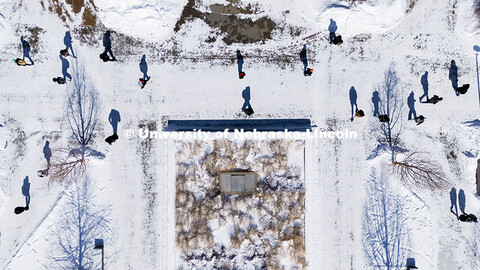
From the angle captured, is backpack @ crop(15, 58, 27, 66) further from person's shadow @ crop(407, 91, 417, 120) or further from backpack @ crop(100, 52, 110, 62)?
person's shadow @ crop(407, 91, 417, 120)

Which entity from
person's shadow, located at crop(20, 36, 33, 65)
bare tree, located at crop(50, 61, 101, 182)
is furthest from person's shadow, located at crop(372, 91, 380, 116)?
person's shadow, located at crop(20, 36, 33, 65)

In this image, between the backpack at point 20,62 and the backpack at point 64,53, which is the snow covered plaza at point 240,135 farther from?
the backpack at point 64,53

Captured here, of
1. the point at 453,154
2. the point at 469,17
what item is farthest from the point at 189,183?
the point at 469,17

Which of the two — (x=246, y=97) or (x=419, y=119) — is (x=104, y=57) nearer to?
(x=246, y=97)

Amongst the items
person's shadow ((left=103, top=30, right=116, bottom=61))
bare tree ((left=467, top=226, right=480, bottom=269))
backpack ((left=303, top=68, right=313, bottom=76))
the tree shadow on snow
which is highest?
person's shadow ((left=103, top=30, right=116, bottom=61))

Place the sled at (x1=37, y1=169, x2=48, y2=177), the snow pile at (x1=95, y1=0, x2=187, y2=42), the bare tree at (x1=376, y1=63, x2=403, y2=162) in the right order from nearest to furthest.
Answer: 1. the snow pile at (x1=95, y1=0, x2=187, y2=42)
2. the sled at (x1=37, y1=169, x2=48, y2=177)
3. the bare tree at (x1=376, y1=63, x2=403, y2=162)

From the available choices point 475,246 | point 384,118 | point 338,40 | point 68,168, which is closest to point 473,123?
point 384,118

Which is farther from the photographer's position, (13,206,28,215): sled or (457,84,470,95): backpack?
(457,84,470,95): backpack
